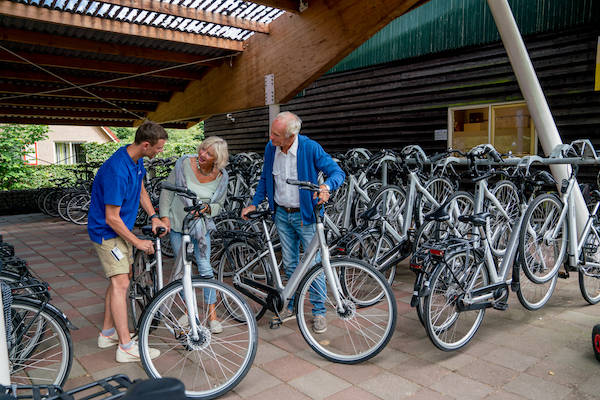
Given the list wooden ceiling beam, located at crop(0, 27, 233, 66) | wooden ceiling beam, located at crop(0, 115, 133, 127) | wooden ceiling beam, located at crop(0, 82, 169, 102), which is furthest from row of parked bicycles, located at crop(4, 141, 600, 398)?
wooden ceiling beam, located at crop(0, 115, 133, 127)

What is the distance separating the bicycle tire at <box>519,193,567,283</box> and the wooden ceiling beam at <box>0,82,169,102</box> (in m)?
8.25

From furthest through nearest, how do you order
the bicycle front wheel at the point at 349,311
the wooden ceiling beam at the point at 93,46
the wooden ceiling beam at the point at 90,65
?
the wooden ceiling beam at the point at 90,65 < the wooden ceiling beam at the point at 93,46 < the bicycle front wheel at the point at 349,311

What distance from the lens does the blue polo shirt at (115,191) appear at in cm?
308

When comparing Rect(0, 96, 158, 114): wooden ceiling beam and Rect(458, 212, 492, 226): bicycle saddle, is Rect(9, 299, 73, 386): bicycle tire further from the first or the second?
Rect(0, 96, 158, 114): wooden ceiling beam

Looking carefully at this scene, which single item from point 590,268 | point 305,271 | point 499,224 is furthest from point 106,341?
point 590,268

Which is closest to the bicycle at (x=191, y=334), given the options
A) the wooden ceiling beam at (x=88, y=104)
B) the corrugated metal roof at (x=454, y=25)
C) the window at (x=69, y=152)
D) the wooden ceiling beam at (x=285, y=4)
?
the wooden ceiling beam at (x=285, y=4)

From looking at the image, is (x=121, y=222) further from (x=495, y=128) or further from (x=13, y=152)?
(x=13, y=152)

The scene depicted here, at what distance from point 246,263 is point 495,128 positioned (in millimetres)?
5752

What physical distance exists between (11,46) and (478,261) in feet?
23.9

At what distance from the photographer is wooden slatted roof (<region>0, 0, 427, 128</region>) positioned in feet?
18.7

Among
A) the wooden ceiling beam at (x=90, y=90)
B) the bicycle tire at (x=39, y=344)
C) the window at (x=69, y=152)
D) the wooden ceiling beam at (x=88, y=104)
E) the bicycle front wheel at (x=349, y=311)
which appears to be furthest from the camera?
the window at (x=69, y=152)

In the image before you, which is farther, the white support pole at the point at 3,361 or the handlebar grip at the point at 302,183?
the handlebar grip at the point at 302,183

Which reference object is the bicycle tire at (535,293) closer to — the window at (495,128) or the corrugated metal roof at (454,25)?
the window at (495,128)

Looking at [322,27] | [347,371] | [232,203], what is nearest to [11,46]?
[232,203]
